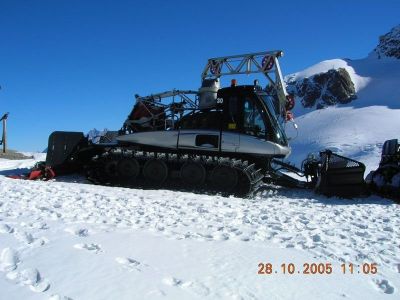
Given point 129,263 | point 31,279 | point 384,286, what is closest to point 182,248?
point 129,263

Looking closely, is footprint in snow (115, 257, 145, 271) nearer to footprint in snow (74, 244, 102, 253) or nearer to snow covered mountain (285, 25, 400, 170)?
footprint in snow (74, 244, 102, 253)

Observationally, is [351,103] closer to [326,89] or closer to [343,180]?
[326,89]

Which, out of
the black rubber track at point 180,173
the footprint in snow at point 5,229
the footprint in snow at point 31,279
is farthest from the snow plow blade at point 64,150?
the footprint in snow at point 31,279

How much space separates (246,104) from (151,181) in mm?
3264

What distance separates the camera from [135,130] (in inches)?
512

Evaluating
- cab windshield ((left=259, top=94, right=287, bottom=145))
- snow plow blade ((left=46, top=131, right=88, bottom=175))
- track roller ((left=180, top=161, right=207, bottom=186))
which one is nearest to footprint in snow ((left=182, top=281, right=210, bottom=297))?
track roller ((left=180, top=161, right=207, bottom=186))

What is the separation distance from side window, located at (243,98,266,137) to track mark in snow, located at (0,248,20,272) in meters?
7.27

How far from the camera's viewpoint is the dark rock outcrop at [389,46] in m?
174

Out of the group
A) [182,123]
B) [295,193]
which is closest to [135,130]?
[182,123]

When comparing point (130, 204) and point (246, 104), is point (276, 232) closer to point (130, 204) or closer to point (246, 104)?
point (130, 204)

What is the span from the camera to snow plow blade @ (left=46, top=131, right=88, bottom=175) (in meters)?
12.6

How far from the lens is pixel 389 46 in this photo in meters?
176
